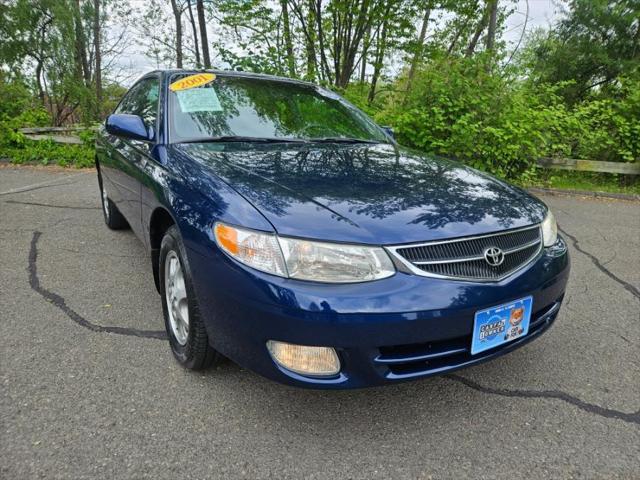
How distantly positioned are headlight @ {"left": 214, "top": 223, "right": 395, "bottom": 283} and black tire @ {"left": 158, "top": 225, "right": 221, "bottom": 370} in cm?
44

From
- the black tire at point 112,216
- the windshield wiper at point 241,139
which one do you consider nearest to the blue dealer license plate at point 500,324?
the windshield wiper at point 241,139

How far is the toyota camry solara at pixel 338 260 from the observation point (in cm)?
154

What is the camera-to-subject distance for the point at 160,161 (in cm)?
229

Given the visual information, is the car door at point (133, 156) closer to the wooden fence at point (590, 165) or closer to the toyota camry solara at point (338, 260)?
the toyota camry solara at point (338, 260)

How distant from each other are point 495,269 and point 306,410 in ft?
3.26

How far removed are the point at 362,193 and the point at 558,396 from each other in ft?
4.35

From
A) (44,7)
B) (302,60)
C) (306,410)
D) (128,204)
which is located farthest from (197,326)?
(44,7)

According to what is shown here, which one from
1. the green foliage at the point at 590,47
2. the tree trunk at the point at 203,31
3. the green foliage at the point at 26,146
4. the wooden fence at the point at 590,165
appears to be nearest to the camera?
the wooden fence at the point at 590,165

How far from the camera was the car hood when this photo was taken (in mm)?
1649

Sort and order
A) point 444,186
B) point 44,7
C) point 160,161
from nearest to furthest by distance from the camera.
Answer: point 444,186 → point 160,161 → point 44,7

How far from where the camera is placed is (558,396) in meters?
2.07

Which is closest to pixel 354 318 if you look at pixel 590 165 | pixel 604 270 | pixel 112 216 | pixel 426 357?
pixel 426 357

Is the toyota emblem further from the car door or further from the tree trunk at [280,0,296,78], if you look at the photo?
the tree trunk at [280,0,296,78]

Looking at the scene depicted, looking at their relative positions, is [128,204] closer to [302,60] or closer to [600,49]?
[302,60]
